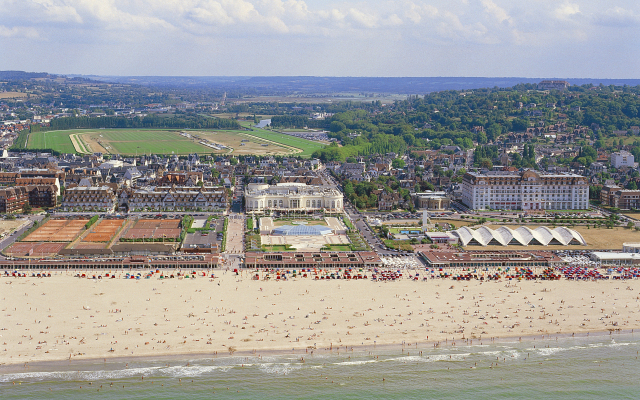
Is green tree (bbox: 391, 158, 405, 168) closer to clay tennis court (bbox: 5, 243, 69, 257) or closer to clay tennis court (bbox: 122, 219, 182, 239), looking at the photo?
clay tennis court (bbox: 122, 219, 182, 239)

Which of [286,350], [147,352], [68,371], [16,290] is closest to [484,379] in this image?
[286,350]

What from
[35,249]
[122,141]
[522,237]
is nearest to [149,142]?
[122,141]

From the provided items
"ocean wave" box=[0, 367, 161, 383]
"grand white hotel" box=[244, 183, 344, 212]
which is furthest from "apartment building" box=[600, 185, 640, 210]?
"ocean wave" box=[0, 367, 161, 383]

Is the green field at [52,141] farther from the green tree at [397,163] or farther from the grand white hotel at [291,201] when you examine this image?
the grand white hotel at [291,201]

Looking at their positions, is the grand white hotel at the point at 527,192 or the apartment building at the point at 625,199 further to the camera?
the grand white hotel at the point at 527,192

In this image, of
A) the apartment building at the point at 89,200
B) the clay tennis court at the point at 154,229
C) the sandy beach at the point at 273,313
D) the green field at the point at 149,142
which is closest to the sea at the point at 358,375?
the sandy beach at the point at 273,313
